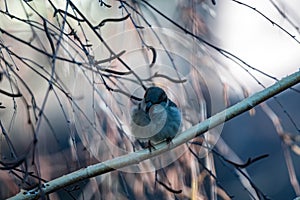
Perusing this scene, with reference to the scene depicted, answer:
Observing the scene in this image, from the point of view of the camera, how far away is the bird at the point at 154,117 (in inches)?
89.0

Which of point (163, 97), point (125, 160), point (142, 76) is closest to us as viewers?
point (125, 160)

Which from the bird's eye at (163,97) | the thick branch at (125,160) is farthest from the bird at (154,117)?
the thick branch at (125,160)

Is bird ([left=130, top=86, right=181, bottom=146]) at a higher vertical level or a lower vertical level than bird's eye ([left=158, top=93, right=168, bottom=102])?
lower

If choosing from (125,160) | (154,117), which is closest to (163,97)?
(154,117)

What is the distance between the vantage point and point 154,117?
7.91 feet

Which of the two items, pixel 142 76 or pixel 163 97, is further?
pixel 163 97

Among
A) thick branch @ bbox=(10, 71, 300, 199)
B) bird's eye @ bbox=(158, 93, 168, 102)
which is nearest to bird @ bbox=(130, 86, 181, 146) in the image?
bird's eye @ bbox=(158, 93, 168, 102)

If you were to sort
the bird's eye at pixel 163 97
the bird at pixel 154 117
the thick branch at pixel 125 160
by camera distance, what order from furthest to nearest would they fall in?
the bird's eye at pixel 163 97, the bird at pixel 154 117, the thick branch at pixel 125 160

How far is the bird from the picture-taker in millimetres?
2262

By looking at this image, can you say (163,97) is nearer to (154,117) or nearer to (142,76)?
(154,117)

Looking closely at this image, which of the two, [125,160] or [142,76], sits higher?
[142,76]

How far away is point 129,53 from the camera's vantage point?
6.98 ft

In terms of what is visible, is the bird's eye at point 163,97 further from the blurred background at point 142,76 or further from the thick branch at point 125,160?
the thick branch at point 125,160

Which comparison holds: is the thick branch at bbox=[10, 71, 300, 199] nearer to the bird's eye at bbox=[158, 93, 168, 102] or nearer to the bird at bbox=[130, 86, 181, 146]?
the bird at bbox=[130, 86, 181, 146]
